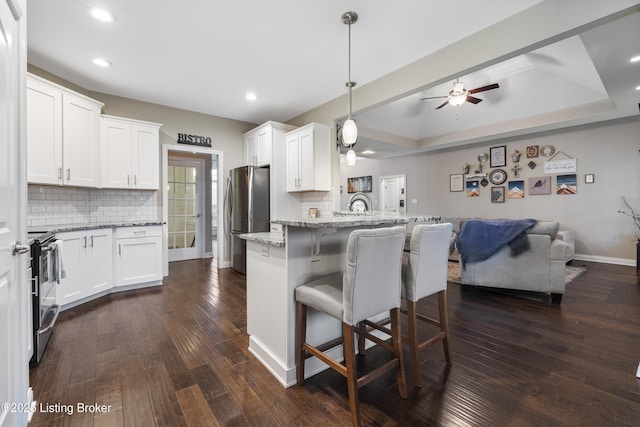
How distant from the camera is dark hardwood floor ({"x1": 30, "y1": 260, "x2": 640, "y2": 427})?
4.86ft

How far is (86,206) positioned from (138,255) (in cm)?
99

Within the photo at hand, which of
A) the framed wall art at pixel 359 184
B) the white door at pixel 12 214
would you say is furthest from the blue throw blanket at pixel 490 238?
the framed wall art at pixel 359 184

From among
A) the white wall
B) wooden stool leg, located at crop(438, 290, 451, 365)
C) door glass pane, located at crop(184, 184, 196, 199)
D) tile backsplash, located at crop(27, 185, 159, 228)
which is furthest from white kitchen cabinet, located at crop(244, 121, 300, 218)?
the white wall

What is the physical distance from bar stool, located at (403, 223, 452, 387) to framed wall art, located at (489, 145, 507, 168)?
5579 mm

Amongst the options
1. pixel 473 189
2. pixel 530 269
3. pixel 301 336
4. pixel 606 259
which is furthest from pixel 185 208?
pixel 606 259

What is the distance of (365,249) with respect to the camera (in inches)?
56.6

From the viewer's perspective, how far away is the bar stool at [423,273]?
1745 mm

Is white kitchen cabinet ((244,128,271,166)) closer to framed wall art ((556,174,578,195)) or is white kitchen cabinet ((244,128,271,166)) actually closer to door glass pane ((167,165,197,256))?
door glass pane ((167,165,197,256))

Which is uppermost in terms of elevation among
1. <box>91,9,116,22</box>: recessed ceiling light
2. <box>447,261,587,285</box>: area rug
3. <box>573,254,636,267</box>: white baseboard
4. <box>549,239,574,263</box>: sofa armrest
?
<box>91,9,116,22</box>: recessed ceiling light

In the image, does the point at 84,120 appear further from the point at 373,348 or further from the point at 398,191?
the point at 398,191

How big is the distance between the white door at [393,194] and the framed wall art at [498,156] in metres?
2.43

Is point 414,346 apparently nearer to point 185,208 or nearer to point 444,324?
point 444,324

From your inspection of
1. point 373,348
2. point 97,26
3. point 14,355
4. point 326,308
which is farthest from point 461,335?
point 97,26

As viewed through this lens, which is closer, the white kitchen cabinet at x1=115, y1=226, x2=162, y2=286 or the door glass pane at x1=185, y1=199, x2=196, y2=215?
the white kitchen cabinet at x1=115, y1=226, x2=162, y2=286
